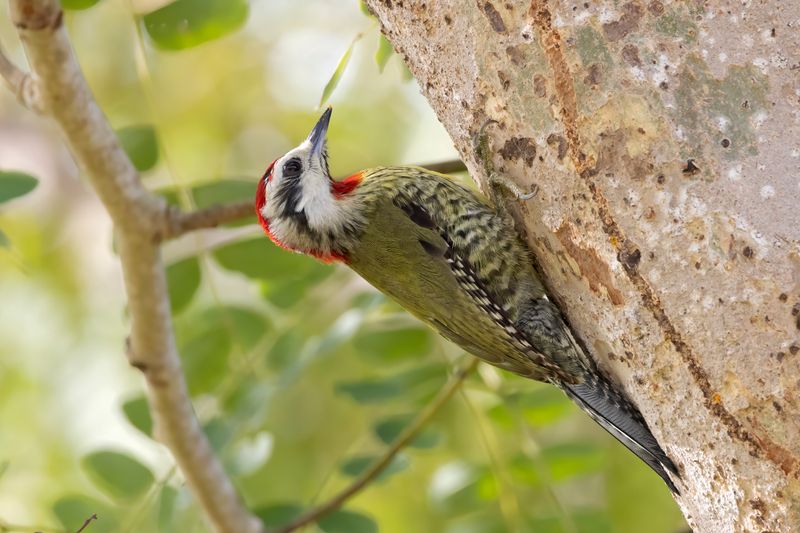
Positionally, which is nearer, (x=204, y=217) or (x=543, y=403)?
(x=204, y=217)

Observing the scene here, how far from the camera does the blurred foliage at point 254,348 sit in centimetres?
351

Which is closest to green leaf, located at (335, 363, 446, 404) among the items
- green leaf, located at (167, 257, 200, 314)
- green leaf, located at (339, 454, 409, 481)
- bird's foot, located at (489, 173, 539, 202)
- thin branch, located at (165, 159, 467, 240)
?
green leaf, located at (339, 454, 409, 481)

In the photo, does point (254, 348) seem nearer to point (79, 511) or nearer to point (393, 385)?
point (393, 385)

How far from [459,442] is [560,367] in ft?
6.09

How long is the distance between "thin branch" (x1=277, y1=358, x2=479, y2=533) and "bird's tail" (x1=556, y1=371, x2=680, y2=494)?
0.49 m

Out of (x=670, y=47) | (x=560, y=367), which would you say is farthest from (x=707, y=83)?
(x=560, y=367)

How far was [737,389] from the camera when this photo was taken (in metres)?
2.04

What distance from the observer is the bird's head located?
3.43 meters

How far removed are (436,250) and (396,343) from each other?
0.55m

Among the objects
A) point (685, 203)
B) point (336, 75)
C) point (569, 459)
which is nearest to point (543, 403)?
point (569, 459)

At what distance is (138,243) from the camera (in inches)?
125

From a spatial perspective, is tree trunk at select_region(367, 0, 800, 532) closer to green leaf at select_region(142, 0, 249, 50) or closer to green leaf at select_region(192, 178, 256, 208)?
green leaf at select_region(142, 0, 249, 50)

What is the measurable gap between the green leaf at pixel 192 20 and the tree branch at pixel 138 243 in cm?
47

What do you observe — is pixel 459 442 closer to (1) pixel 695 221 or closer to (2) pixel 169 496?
(2) pixel 169 496
